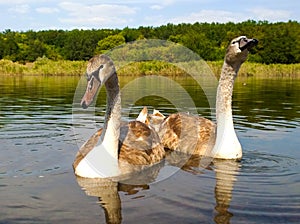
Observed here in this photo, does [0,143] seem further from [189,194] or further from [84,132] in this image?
[189,194]

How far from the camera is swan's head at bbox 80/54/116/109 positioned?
6.68 m

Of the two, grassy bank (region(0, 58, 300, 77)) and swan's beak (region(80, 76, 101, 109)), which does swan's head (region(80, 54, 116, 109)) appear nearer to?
→ swan's beak (region(80, 76, 101, 109))

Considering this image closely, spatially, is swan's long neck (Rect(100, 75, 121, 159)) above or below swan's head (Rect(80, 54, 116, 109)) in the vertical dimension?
below

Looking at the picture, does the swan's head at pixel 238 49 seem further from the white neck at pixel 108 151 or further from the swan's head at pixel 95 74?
the swan's head at pixel 95 74

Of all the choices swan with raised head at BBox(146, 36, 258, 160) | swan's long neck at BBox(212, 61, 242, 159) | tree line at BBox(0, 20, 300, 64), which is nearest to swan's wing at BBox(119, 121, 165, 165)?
swan with raised head at BBox(146, 36, 258, 160)

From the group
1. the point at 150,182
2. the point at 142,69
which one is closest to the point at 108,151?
the point at 150,182

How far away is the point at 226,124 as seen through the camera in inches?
376

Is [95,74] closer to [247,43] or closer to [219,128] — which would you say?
[247,43]

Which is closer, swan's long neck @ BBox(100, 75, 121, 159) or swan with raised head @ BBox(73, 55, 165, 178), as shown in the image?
swan with raised head @ BBox(73, 55, 165, 178)

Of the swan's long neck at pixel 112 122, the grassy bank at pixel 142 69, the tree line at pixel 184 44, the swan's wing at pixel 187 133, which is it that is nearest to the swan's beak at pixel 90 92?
the swan's long neck at pixel 112 122

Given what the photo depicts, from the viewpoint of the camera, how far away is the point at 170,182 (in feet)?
25.7

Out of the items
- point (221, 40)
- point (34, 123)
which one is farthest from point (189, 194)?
point (221, 40)

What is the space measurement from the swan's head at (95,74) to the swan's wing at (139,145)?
194 centimetres

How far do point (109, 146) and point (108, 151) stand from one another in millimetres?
91
